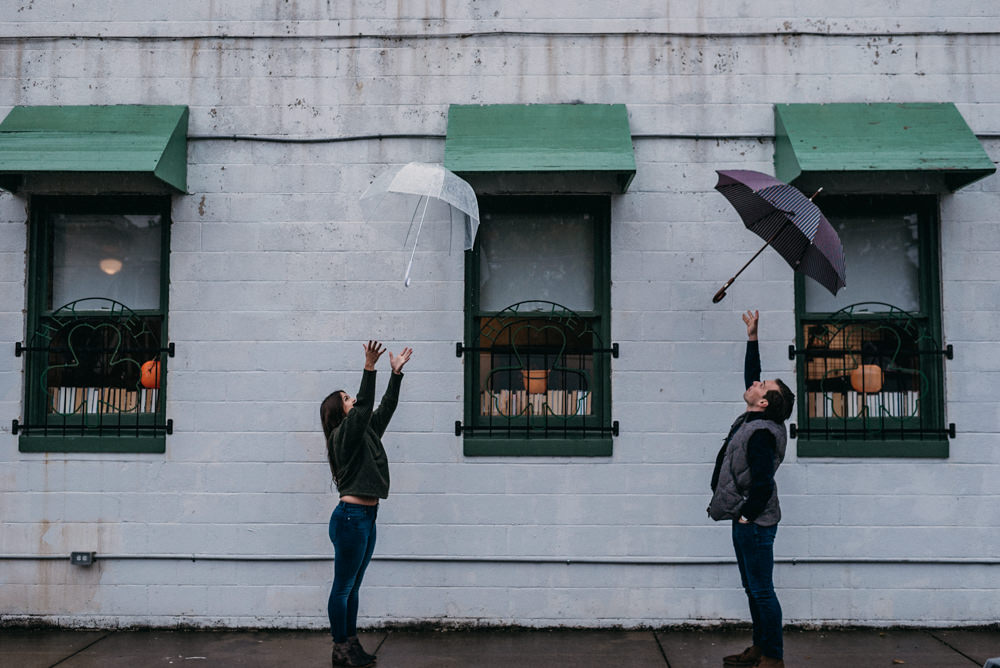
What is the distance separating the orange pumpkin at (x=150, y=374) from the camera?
6586mm

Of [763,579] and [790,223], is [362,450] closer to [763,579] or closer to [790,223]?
[763,579]

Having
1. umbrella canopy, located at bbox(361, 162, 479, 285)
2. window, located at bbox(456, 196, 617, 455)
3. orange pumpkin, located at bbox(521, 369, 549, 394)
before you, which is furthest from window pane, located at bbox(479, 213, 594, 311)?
orange pumpkin, located at bbox(521, 369, 549, 394)

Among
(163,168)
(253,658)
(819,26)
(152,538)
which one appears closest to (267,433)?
(152,538)

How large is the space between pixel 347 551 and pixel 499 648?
1354 millimetres

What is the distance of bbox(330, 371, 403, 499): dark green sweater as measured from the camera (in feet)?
16.9

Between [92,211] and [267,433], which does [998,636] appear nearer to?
[267,433]

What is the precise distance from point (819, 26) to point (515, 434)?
146 inches

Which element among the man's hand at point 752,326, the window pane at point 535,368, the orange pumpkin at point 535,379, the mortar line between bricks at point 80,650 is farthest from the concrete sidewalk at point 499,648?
the man's hand at point 752,326

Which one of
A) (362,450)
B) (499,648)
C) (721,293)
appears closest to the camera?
(362,450)

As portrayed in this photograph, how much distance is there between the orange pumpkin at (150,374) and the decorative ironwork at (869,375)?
181 inches

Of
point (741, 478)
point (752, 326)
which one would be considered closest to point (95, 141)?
point (752, 326)

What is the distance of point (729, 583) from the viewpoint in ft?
20.6

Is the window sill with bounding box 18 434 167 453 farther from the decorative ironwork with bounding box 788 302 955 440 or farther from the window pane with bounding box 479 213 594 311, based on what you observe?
the decorative ironwork with bounding box 788 302 955 440

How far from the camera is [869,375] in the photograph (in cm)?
649
